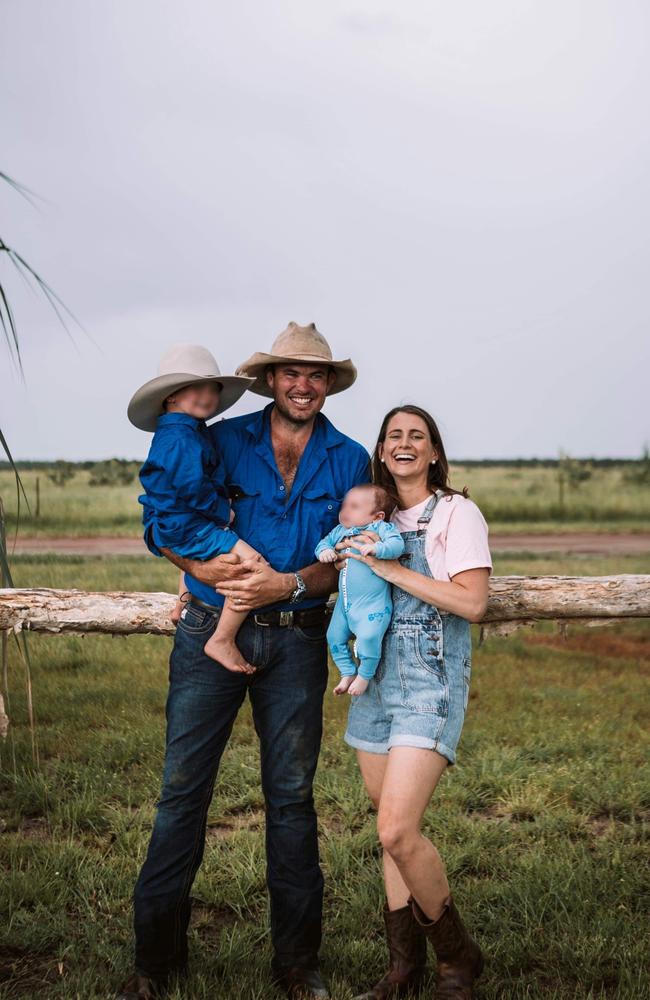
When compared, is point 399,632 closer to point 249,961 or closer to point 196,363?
point 196,363

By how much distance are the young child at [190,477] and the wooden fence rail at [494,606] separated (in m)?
1.30

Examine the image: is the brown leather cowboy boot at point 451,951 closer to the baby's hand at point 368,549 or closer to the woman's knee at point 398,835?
the woman's knee at point 398,835

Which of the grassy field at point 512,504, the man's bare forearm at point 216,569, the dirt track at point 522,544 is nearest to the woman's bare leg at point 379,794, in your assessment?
the man's bare forearm at point 216,569

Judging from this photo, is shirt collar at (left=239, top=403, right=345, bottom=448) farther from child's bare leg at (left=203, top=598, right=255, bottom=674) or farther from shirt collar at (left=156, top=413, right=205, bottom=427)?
child's bare leg at (left=203, top=598, right=255, bottom=674)

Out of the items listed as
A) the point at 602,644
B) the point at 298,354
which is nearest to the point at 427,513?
the point at 298,354

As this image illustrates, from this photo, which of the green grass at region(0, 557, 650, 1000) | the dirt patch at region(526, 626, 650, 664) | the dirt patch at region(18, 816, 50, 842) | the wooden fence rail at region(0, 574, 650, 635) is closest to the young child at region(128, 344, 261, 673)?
the wooden fence rail at region(0, 574, 650, 635)

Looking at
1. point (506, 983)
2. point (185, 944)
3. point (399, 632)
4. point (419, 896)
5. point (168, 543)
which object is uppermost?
point (168, 543)

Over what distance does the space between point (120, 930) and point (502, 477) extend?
29309 millimetres

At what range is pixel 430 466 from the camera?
350 centimetres

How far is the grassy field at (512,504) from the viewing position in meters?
20.6

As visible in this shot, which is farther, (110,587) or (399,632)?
(110,587)

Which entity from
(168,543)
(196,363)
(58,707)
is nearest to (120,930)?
(168,543)

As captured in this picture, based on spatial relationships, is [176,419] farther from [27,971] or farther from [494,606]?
[27,971]

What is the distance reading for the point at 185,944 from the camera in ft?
12.3
